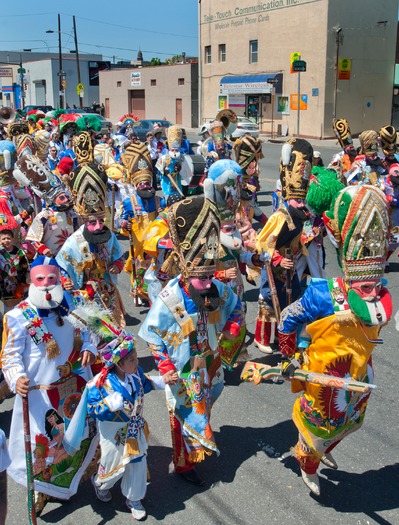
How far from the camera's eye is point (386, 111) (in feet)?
114

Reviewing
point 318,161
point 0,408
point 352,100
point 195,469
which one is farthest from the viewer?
point 352,100

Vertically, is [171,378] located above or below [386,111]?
below

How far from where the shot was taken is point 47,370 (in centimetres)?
382

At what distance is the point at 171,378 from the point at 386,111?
3441 centimetres

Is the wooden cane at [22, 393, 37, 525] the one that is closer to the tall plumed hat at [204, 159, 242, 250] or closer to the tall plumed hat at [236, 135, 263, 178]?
the tall plumed hat at [204, 159, 242, 250]

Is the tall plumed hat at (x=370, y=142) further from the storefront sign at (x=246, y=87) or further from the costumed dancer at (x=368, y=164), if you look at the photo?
the storefront sign at (x=246, y=87)

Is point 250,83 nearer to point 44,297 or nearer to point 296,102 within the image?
point 296,102

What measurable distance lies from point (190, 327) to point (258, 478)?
1.30 m

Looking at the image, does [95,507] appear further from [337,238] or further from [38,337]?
[337,238]

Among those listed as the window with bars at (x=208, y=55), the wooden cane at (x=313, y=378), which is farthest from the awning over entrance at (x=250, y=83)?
the wooden cane at (x=313, y=378)

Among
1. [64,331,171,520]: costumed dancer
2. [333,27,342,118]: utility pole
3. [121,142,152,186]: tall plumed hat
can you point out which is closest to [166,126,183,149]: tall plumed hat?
[121,142,152,186]: tall plumed hat

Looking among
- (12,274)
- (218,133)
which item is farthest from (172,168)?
(12,274)

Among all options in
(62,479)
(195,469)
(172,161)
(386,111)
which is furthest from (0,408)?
(386,111)

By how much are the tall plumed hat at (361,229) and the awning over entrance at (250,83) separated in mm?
31903
